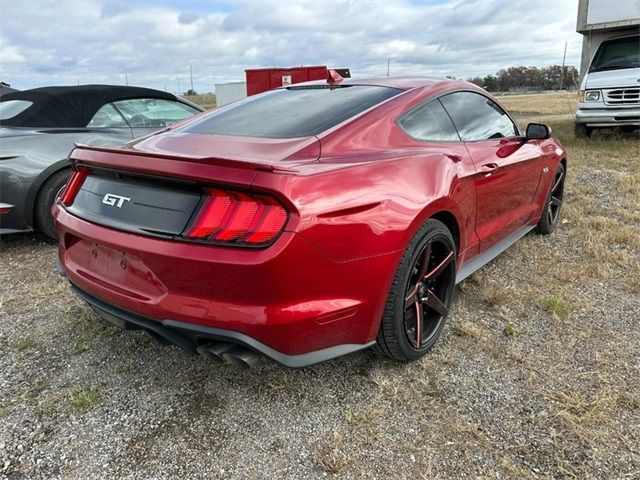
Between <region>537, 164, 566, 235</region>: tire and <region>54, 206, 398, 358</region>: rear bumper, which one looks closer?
<region>54, 206, 398, 358</region>: rear bumper

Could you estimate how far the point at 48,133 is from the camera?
4.30 m

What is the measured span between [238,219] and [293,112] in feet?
3.34

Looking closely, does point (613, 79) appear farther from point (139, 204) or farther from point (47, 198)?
point (139, 204)

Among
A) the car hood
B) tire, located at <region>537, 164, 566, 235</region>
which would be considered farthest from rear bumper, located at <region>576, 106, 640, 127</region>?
tire, located at <region>537, 164, 566, 235</region>

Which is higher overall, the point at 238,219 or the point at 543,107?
the point at 238,219

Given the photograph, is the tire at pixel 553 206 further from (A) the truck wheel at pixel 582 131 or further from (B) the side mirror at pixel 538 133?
(A) the truck wheel at pixel 582 131

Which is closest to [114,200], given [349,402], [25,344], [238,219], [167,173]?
[167,173]

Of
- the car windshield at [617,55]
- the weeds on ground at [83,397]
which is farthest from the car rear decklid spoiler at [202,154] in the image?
the car windshield at [617,55]

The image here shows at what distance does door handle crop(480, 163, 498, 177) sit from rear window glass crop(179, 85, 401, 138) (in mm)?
687

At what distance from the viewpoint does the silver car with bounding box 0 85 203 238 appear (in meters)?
4.09

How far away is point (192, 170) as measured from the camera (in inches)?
73.5

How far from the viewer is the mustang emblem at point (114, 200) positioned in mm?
2105

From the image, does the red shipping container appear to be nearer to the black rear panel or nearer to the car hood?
the car hood

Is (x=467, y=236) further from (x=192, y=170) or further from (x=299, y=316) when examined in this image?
(x=192, y=170)
